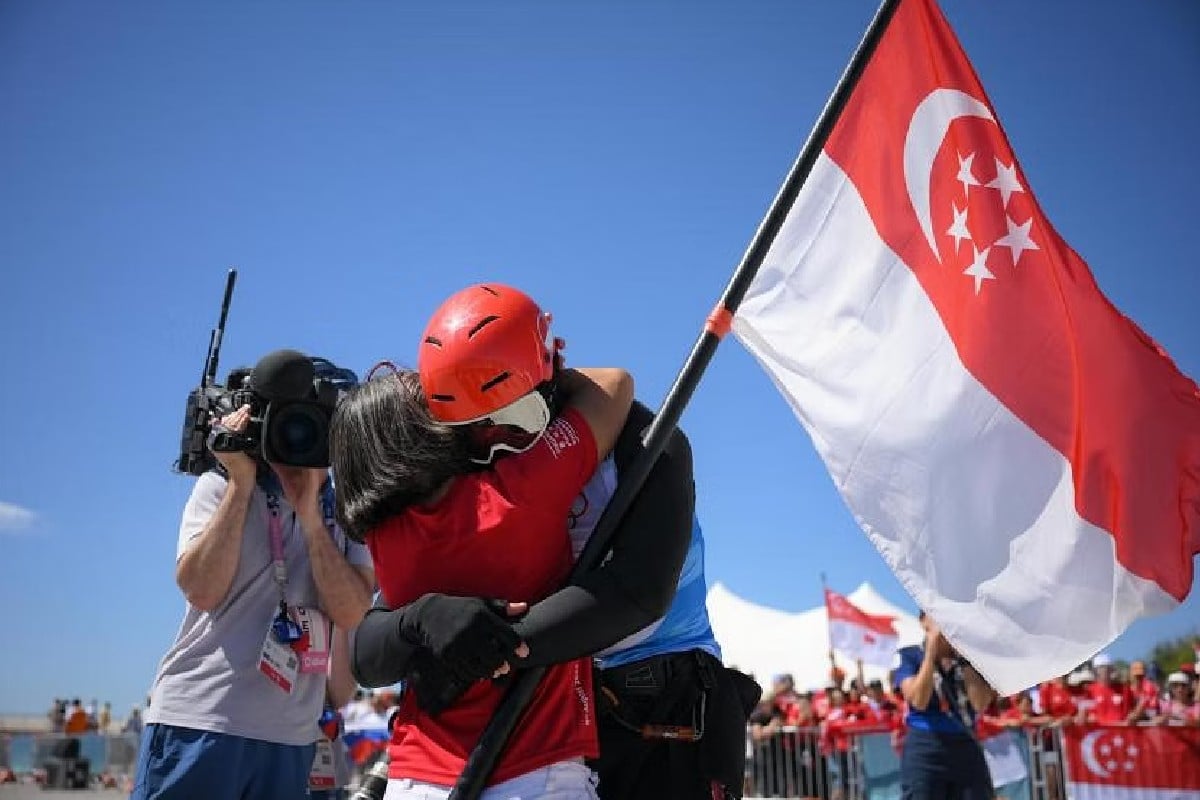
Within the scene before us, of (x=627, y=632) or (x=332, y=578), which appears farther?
(x=332, y=578)

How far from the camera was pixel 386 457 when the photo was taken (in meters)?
2.33

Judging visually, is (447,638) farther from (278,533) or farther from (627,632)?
(278,533)

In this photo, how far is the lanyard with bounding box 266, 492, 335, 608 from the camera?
3.84 meters

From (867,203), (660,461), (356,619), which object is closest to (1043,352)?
(867,203)

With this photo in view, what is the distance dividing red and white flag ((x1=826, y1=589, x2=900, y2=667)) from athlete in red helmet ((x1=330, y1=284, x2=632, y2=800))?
16.8m

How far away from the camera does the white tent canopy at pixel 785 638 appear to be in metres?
21.5

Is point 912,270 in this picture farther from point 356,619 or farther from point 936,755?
point 936,755

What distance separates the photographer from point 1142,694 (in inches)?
484

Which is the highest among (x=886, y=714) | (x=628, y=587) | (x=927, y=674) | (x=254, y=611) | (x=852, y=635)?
(x=852, y=635)

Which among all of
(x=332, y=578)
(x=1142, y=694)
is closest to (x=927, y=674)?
(x=332, y=578)

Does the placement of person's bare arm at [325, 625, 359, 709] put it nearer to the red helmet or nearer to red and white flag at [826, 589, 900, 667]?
the red helmet

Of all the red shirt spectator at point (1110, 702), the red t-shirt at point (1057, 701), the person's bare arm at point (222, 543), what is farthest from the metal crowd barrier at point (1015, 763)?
the person's bare arm at point (222, 543)

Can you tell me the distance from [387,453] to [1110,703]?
12.7m

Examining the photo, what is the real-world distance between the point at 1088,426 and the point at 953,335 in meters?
0.51
